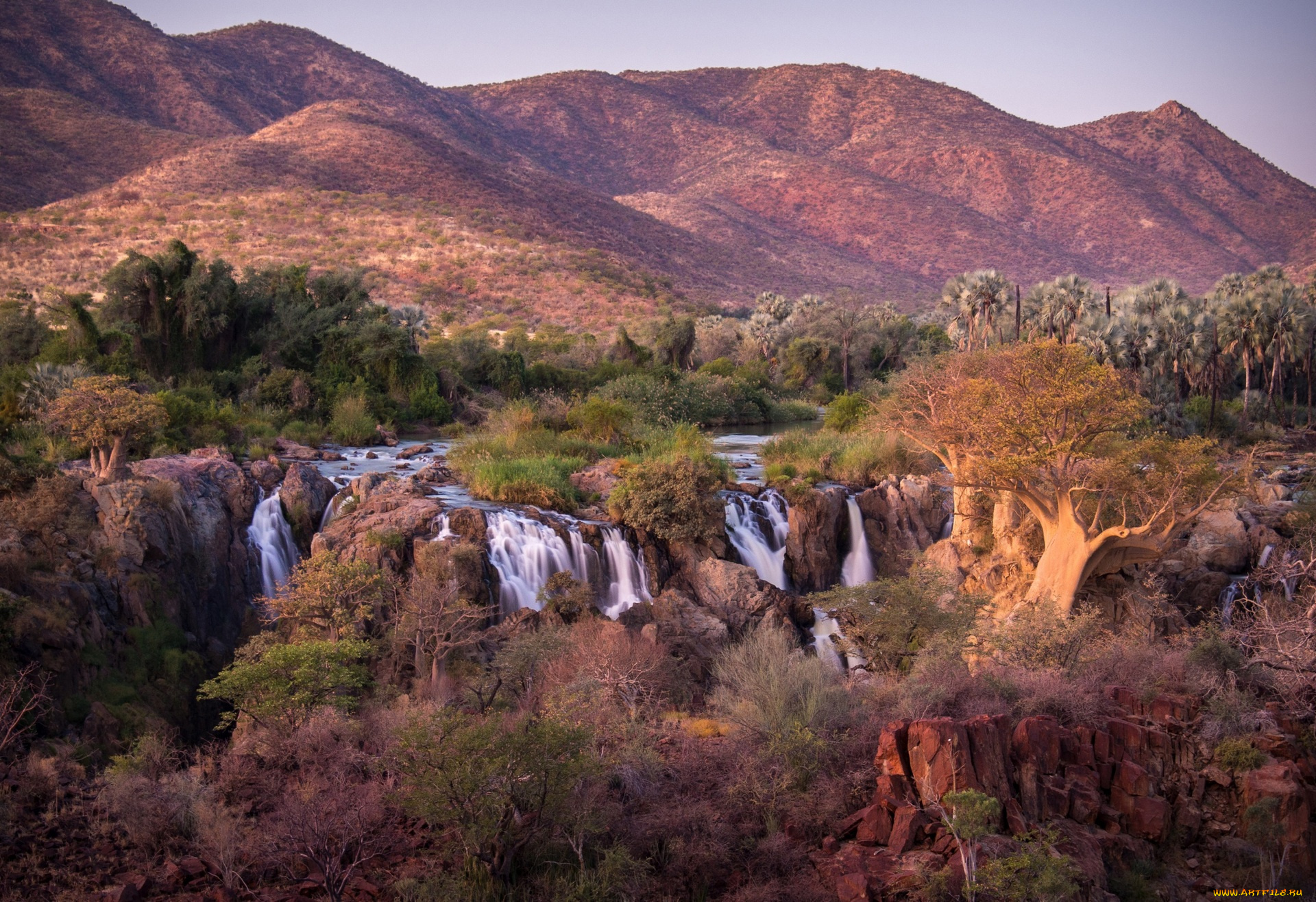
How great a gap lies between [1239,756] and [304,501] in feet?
52.6

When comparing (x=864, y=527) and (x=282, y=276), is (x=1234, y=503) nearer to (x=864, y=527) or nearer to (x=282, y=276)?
(x=864, y=527)

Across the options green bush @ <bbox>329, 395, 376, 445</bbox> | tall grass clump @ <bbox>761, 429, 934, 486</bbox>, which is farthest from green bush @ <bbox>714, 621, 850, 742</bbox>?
green bush @ <bbox>329, 395, 376, 445</bbox>

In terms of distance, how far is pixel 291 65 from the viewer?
13612 centimetres

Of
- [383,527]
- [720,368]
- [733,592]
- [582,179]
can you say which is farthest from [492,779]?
[582,179]

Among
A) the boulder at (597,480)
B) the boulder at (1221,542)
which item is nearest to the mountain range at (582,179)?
the boulder at (597,480)

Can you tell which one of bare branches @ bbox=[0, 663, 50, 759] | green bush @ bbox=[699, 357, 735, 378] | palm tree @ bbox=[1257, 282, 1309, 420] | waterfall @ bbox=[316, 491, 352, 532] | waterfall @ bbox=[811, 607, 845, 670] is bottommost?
waterfall @ bbox=[811, 607, 845, 670]

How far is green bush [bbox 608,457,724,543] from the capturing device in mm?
19125

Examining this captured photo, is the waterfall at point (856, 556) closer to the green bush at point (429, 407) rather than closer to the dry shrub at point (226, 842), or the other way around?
the dry shrub at point (226, 842)

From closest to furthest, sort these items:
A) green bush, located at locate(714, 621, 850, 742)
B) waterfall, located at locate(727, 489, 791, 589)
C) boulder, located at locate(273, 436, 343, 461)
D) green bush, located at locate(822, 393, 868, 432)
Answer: green bush, located at locate(714, 621, 850, 742) → waterfall, located at locate(727, 489, 791, 589) → boulder, located at locate(273, 436, 343, 461) → green bush, located at locate(822, 393, 868, 432)

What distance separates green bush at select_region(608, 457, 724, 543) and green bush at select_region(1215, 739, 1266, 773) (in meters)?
10.6

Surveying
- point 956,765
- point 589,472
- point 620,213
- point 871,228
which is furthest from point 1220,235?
point 956,765

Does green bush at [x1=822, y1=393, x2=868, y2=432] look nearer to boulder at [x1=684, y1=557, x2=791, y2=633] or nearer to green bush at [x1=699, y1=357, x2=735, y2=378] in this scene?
green bush at [x1=699, y1=357, x2=735, y2=378]

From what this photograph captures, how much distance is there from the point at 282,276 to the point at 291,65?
11619 centimetres

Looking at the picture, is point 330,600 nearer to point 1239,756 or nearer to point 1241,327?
point 1239,756
